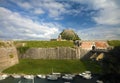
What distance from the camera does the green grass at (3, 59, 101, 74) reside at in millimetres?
80537

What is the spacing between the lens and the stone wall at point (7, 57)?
83625 millimetres

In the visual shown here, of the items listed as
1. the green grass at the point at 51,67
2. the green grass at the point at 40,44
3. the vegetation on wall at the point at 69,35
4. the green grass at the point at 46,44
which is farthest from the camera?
the vegetation on wall at the point at 69,35

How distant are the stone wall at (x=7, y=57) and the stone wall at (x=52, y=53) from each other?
7.80 m

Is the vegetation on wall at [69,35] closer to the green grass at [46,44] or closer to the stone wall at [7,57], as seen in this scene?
the green grass at [46,44]

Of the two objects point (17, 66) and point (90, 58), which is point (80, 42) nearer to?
point (90, 58)

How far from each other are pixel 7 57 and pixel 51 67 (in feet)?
56.5

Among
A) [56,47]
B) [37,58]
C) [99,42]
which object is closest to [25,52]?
[37,58]

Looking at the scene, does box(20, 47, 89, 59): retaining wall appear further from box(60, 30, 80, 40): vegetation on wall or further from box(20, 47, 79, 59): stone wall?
box(60, 30, 80, 40): vegetation on wall

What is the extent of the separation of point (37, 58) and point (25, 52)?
6014mm

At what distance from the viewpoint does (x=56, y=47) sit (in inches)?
3986

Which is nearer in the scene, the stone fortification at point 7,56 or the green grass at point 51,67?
the green grass at point 51,67

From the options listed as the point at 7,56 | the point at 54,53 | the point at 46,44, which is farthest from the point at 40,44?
the point at 7,56

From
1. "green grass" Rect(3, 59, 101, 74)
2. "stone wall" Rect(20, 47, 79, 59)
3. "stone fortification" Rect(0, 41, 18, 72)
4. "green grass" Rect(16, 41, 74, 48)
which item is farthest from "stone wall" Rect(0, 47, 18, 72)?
"green grass" Rect(16, 41, 74, 48)

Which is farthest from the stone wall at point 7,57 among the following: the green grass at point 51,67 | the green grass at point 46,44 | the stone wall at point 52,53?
the green grass at point 46,44
